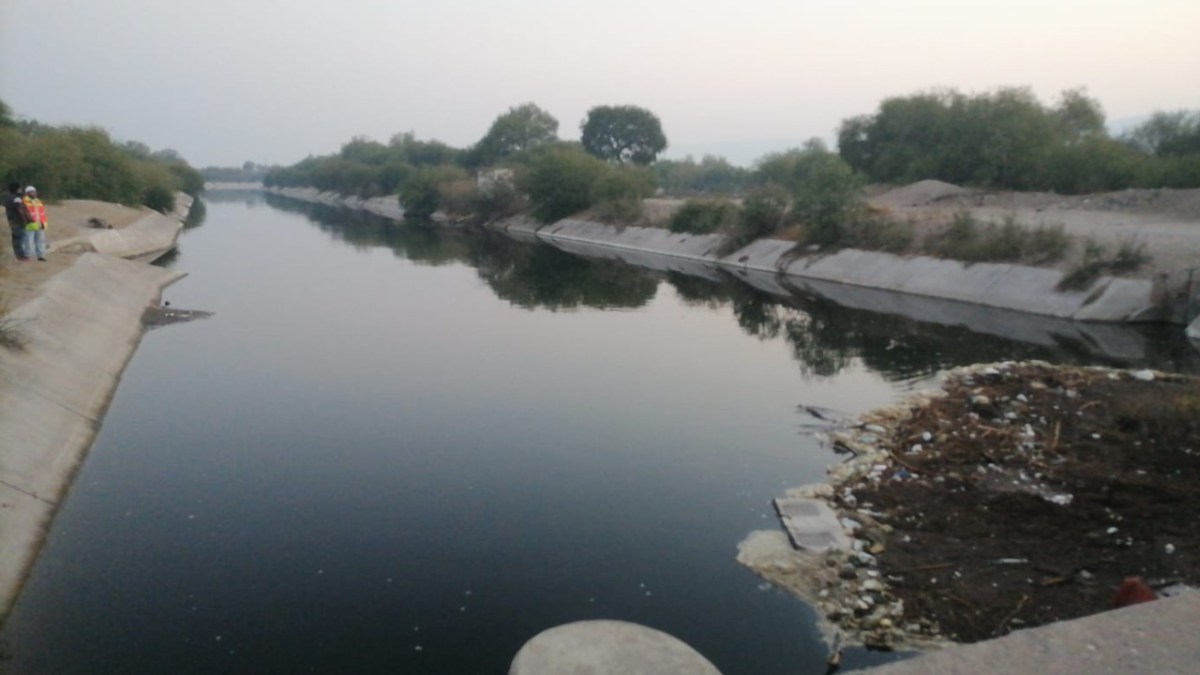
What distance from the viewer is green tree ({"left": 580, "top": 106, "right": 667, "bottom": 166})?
94000mm

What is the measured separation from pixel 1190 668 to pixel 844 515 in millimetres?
4251

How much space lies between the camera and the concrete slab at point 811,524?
821cm

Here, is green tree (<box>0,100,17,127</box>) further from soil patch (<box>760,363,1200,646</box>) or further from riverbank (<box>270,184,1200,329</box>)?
→ soil patch (<box>760,363,1200,646</box>)

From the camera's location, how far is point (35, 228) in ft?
67.1

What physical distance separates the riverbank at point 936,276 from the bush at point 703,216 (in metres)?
0.52

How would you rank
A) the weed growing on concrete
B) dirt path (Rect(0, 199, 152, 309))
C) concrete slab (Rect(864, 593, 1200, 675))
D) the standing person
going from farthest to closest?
1. the standing person
2. dirt path (Rect(0, 199, 152, 309))
3. the weed growing on concrete
4. concrete slab (Rect(864, 593, 1200, 675))

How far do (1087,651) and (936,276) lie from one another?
25051 mm

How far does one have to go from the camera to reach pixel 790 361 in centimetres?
1791

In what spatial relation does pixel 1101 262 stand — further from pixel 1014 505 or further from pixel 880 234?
pixel 1014 505

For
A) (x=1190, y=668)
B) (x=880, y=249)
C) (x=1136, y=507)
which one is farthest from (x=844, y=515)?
(x=880, y=249)

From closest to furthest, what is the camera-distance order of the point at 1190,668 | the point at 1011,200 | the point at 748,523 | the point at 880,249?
the point at 1190,668 → the point at 748,523 → the point at 880,249 → the point at 1011,200

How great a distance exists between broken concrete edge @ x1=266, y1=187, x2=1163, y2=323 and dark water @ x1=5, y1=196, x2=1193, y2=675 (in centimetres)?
379

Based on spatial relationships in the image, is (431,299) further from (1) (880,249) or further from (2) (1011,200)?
(2) (1011,200)

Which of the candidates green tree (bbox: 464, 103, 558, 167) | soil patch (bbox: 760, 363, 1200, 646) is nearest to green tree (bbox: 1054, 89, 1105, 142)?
soil patch (bbox: 760, 363, 1200, 646)
